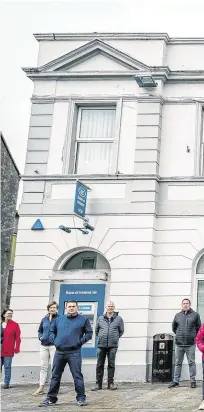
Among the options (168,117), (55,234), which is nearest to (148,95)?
(168,117)

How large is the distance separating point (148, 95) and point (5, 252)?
8020mm

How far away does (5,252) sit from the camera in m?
23.7

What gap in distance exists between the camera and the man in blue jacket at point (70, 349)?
12.4 metres

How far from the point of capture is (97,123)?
63.1 ft

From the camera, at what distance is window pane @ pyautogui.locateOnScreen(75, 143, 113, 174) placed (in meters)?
18.8

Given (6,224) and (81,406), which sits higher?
(6,224)

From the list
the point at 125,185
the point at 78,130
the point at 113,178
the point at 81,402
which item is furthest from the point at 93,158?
the point at 81,402

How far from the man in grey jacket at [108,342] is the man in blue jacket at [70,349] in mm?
2323

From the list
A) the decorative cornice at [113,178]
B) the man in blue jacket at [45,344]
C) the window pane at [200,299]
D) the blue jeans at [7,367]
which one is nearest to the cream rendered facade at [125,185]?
the decorative cornice at [113,178]

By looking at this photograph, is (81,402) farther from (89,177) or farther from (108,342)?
(89,177)

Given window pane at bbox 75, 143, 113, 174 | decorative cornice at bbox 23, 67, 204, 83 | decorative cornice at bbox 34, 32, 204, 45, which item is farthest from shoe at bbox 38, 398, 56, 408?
decorative cornice at bbox 34, 32, 204, 45

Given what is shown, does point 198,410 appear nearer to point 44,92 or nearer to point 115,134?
point 115,134

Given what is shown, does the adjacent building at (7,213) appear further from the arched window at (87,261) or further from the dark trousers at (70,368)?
the dark trousers at (70,368)

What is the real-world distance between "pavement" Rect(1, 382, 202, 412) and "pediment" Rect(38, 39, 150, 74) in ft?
27.9
